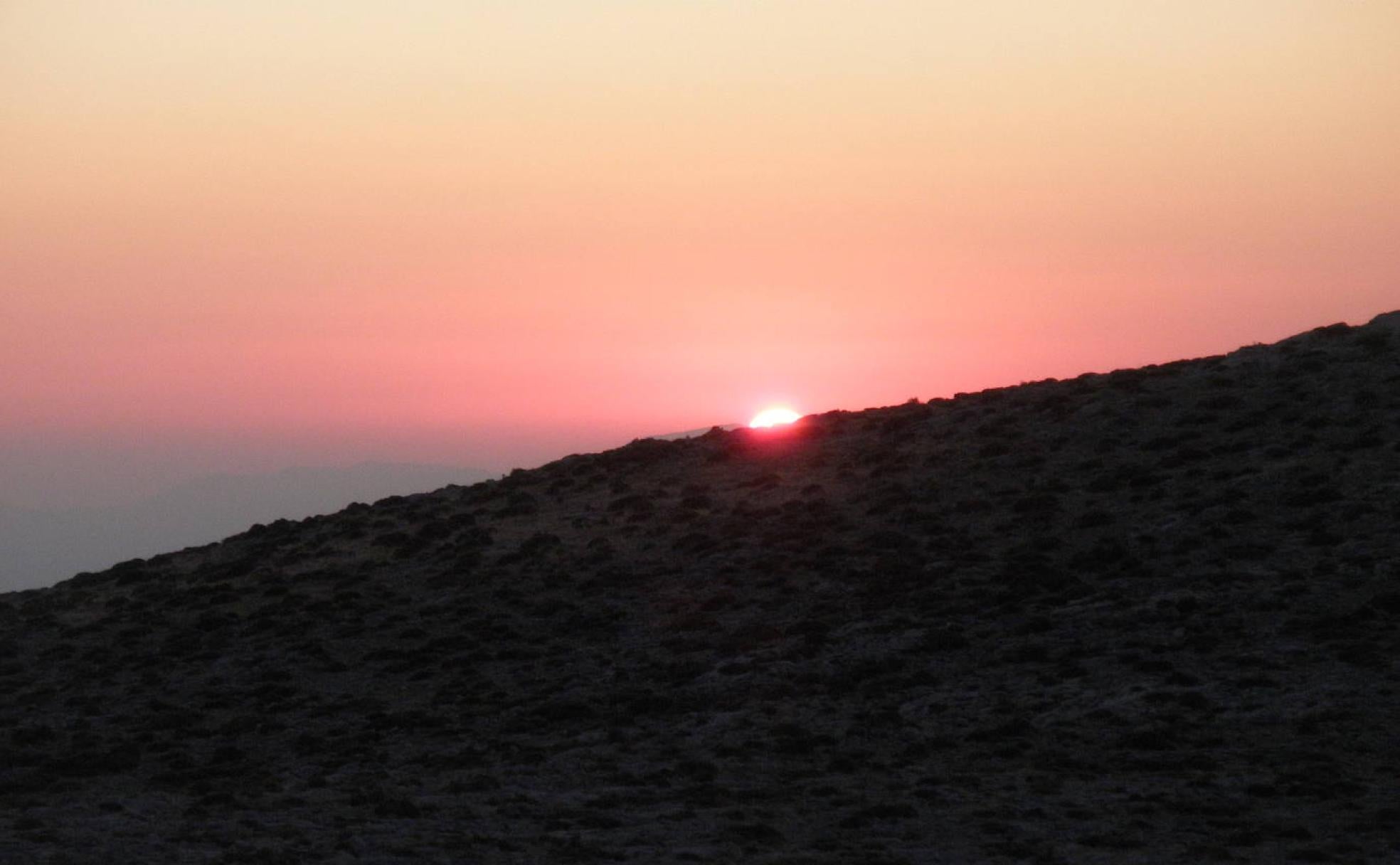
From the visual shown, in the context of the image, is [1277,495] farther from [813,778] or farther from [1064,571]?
[813,778]

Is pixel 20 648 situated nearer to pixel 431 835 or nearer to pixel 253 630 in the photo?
pixel 253 630

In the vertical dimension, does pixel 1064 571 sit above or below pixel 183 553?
below

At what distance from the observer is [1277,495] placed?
3319 cm

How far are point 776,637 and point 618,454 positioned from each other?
1824 centimetres

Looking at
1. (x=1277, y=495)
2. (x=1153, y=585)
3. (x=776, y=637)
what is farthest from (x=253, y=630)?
(x=1277, y=495)

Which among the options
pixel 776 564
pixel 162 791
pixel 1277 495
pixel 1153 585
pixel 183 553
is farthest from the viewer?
pixel 183 553

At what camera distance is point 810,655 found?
29.9 meters

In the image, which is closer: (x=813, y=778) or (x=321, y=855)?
(x=321, y=855)

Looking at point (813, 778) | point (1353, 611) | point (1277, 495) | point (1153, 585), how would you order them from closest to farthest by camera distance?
point (813, 778), point (1353, 611), point (1153, 585), point (1277, 495)

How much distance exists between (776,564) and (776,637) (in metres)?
4.58

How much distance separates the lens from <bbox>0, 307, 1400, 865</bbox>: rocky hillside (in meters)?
21.0

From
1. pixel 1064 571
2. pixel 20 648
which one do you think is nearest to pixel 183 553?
pixel 20 648

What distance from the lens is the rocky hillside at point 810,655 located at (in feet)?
68.8

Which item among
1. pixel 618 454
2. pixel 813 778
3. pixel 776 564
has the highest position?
pixel 618 454
